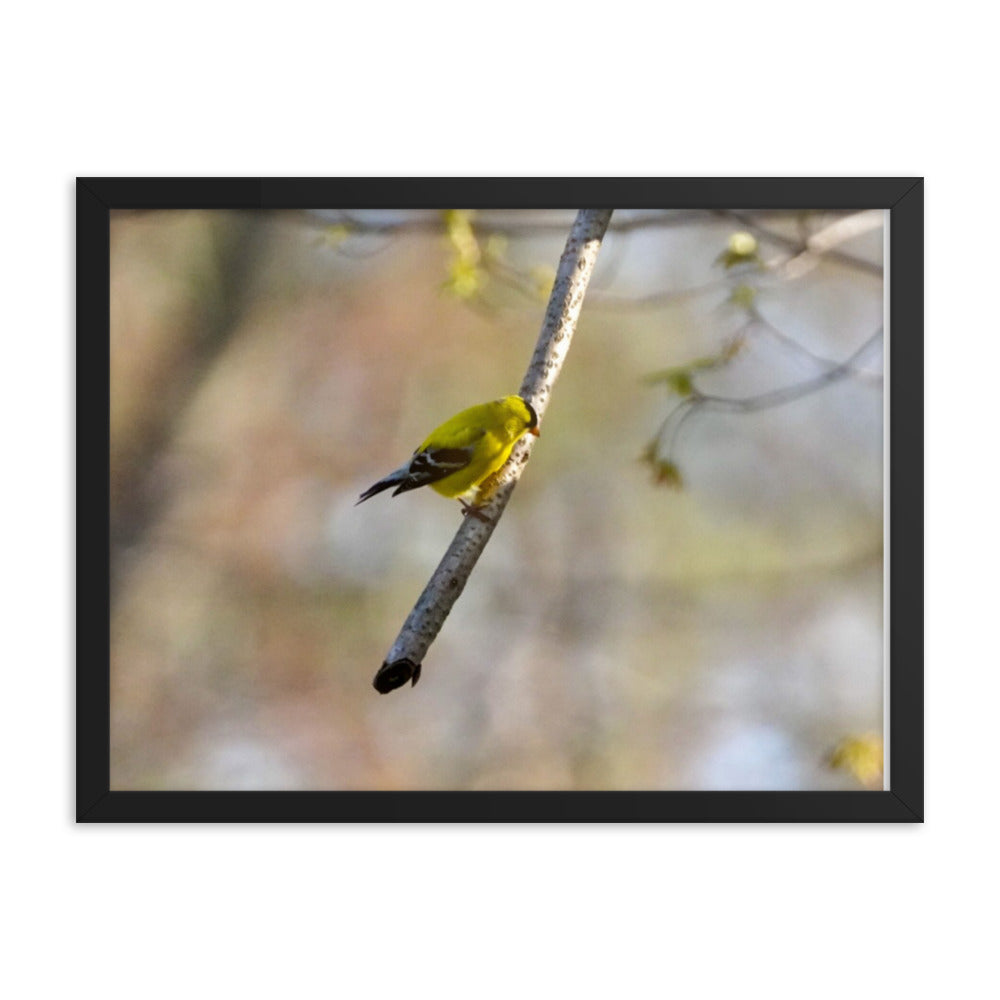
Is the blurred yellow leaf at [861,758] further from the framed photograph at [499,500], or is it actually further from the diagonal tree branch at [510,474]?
the diagonal tree branch at [510,474]

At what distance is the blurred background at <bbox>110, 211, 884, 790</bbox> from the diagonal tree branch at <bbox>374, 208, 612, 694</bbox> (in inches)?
0.9

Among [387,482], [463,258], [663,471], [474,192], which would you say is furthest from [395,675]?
[474,192]

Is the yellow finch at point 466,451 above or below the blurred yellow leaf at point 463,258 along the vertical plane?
below

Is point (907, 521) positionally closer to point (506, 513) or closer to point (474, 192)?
point (506, 513)

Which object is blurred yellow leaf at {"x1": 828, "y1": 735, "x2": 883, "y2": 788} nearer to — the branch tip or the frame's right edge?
the frame's right edge

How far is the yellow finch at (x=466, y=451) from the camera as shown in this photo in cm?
304

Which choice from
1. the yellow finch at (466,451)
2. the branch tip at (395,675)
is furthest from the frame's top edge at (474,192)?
the branch tip at (395,675)

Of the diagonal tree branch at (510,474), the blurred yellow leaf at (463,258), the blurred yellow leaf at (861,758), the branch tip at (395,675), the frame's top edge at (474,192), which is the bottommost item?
the blurred yellow leaf at (861,758)

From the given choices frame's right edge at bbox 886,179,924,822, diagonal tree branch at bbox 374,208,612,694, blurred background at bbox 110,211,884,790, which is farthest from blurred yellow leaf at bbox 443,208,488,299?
frame's right edge at bbox 886,179,924,822

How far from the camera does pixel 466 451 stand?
9.97 feet

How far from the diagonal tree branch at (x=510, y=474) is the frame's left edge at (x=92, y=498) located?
20.0 inches

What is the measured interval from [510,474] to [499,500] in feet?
0.17
